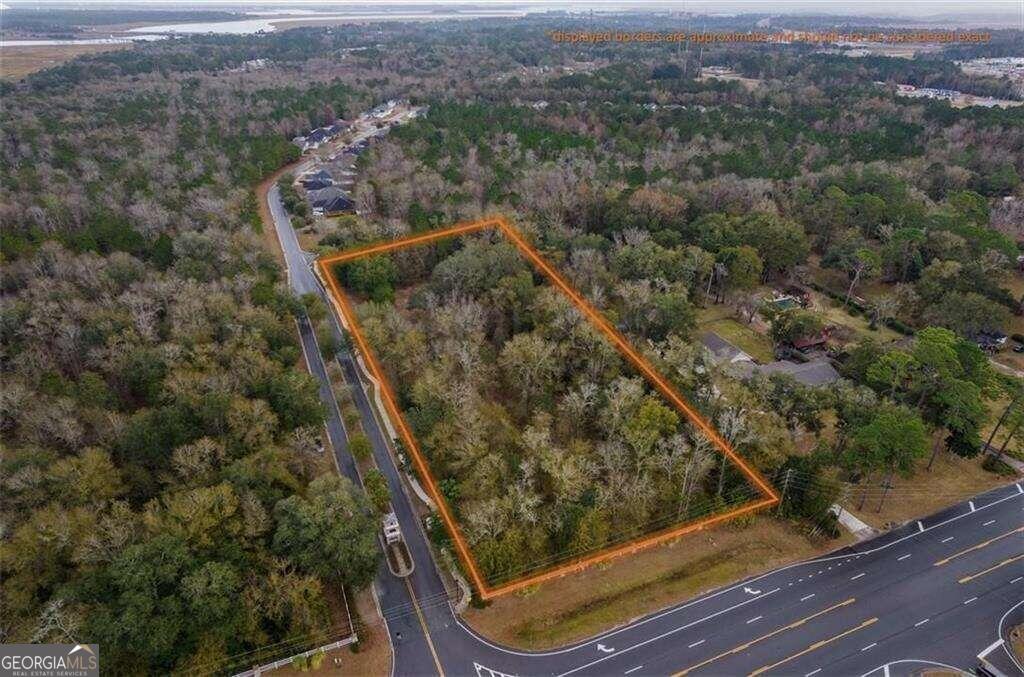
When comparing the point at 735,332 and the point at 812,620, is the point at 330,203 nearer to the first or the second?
the point at 735,332

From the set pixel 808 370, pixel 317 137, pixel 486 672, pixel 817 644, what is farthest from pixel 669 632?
pixel 317 137

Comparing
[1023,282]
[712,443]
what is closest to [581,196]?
[712,443]

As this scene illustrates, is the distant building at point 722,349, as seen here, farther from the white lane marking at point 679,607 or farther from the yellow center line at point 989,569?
the yellow center line at point 989,569

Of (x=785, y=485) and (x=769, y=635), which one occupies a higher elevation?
(x=785, y=485)

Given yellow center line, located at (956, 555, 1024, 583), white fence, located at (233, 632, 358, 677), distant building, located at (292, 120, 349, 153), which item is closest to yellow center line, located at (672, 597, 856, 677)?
yellow center line, located at (956, 555, 1024, 583)

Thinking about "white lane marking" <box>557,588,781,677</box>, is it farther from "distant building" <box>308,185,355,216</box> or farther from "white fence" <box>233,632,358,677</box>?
"distant building" <box>308,185,355,216</box>
